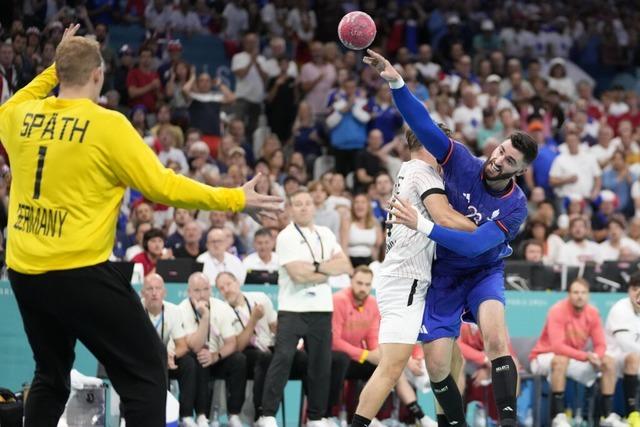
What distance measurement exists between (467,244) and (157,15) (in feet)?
Answer: 39.4

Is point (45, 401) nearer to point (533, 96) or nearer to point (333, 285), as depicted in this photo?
point (333, 285)

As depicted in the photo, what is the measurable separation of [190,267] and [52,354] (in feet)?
21.4

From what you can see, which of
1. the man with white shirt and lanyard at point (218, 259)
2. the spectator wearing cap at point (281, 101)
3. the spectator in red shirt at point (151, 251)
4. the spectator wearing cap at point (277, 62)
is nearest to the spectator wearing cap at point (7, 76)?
the spectator in red shirt at point (151, 251)

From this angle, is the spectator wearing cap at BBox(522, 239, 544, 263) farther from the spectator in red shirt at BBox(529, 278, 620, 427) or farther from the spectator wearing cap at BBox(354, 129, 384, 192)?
the spectator wearing cap at BBox(354, 129, 384, 192)

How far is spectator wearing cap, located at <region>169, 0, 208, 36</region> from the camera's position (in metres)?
19.2

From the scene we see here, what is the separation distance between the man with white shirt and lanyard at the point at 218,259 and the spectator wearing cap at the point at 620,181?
24.7 ft

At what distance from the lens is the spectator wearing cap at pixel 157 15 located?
18609 millimetres

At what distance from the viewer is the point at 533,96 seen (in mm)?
20125

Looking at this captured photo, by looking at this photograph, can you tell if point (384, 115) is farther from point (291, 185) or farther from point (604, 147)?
point (604, 147)

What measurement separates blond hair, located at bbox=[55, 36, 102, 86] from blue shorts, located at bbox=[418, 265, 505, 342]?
3286mm

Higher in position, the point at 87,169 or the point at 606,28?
the point at 606,28

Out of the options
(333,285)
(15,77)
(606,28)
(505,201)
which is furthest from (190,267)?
(606,28)

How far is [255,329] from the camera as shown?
12305 millimetres

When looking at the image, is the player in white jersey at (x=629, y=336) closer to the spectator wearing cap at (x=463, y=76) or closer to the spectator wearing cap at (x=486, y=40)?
the spectator wearing cap at (x=463, y=76)
